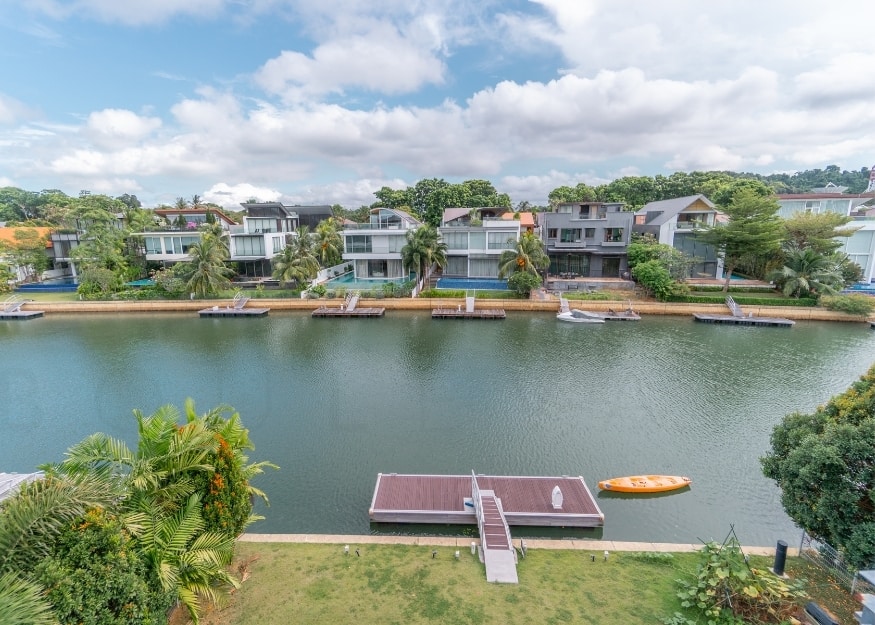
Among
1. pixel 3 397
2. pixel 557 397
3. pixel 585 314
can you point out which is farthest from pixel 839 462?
pixel 3 397

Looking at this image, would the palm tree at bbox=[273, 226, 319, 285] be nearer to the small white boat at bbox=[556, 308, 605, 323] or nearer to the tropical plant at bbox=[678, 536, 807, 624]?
the small white boat at bbox=[556, 308, 605, 323]

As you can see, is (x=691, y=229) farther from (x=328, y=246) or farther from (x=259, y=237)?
(x=259, y=237)

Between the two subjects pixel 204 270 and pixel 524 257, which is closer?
pixel 524 257

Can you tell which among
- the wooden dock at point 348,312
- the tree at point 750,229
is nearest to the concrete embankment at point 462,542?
the wooden dock at point 348,312

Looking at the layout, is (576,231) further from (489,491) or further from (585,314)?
(489,491)

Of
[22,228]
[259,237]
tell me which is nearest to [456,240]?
[259,237]

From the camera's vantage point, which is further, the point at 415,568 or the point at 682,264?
the point at 682,264
